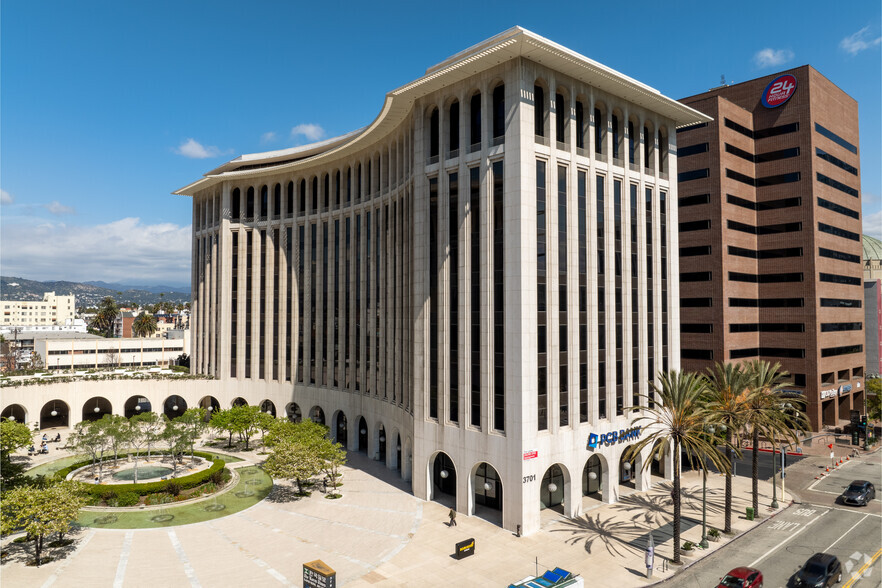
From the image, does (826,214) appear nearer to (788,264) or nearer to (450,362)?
(788,264)

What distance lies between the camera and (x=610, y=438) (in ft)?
145

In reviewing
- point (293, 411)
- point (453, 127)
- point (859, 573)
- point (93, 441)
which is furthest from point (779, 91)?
point (93, 441)

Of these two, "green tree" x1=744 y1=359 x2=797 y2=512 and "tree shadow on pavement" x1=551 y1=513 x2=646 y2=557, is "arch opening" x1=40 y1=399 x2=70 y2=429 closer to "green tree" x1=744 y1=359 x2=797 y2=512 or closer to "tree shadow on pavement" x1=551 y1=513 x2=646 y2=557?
"tree shadow on pavement" x1=551 y1=513 x2=646 y2=557

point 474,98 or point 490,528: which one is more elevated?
point 474,98

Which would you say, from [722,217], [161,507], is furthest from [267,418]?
[722,217]

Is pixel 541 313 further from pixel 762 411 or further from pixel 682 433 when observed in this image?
pixel 762 411

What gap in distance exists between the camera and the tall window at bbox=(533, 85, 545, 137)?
41.5 metres

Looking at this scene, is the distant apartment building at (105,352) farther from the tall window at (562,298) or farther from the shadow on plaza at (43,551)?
the tall window at (562,298)

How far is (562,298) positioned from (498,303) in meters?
5.09

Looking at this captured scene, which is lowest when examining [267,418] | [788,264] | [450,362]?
[267,418]

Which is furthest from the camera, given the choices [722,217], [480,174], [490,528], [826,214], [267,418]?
[826,214]

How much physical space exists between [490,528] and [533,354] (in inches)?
502

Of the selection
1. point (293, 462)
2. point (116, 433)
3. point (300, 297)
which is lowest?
point (293, 462)

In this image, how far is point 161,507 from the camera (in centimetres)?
4381
